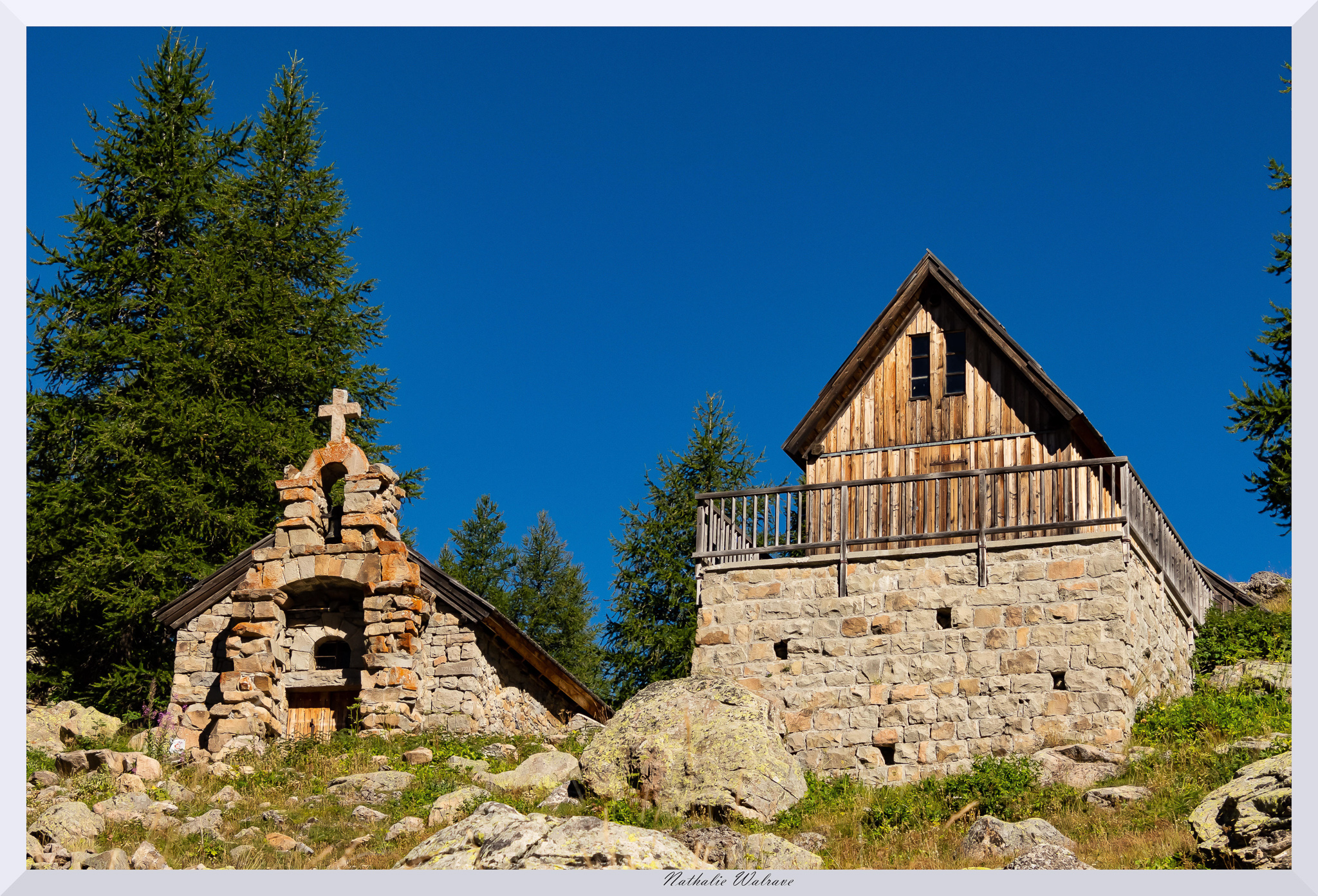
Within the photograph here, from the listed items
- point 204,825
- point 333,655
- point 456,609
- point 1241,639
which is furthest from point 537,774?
point 1241,639

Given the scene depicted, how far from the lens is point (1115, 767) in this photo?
16.4 m

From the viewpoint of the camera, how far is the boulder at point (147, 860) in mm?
13548

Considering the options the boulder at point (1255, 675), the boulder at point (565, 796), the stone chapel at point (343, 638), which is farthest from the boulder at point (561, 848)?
the boulder at point (1255, 675)

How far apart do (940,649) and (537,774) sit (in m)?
5.86

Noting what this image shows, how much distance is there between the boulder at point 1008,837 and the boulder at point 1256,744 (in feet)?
11.8

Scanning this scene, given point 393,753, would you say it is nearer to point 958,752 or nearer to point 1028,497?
point 958,752

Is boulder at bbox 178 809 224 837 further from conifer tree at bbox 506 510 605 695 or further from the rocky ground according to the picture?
conifer tree at bbox 506 510 605 695

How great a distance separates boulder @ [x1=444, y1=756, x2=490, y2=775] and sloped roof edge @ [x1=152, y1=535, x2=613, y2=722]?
3.16m

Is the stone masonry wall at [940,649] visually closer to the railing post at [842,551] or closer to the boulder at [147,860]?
the railing post at [842,551]

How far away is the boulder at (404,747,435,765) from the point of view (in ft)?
61.8

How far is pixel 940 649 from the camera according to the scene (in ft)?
60.8

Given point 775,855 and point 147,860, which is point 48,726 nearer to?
point 147,860

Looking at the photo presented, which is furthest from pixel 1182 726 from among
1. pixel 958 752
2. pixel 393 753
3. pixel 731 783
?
pixel 393 753

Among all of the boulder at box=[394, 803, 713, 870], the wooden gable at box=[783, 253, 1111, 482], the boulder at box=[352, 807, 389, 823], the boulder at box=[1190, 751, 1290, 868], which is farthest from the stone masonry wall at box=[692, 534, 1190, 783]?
the boulder at box=[394, 803, 713, 870]
